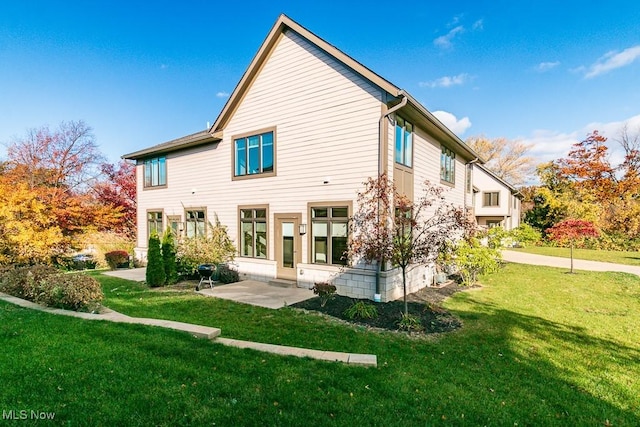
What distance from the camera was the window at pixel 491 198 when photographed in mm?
26641

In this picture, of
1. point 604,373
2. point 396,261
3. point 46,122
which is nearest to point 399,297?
point 396,261

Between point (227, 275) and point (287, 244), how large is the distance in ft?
8.65

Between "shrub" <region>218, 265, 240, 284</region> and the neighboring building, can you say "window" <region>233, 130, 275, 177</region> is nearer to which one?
"shrub" <region>218, 265, 240, 284</region>

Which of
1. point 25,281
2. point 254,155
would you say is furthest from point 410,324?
point 25,281

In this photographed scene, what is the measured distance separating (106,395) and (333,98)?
8.76 meters

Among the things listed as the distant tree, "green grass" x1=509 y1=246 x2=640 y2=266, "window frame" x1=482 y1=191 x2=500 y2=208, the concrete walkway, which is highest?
the distant tree

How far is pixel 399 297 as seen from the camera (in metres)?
9.38

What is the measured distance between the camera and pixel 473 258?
10664mm

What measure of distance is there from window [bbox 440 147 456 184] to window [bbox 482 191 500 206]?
49.7 ft

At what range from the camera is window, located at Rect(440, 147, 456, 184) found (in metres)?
13.0

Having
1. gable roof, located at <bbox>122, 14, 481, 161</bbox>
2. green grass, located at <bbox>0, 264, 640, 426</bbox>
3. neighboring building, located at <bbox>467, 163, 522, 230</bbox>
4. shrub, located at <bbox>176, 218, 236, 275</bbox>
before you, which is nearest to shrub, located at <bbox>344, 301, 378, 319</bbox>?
green grass, located at <bbox>0, 264, 640, 426</bbox>

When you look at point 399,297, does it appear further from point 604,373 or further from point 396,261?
point 604,373

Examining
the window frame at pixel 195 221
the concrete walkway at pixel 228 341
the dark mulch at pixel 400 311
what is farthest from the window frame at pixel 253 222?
the concrete walkway at pixel 228 341

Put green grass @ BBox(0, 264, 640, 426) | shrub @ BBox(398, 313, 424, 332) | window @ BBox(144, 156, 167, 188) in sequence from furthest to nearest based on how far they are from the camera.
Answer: window @ BBox(144, 156, 167, 188)
shrub @ BBox(398, 313, 424, 332)
green grass @ BBox(0, 264, 640, 426)
